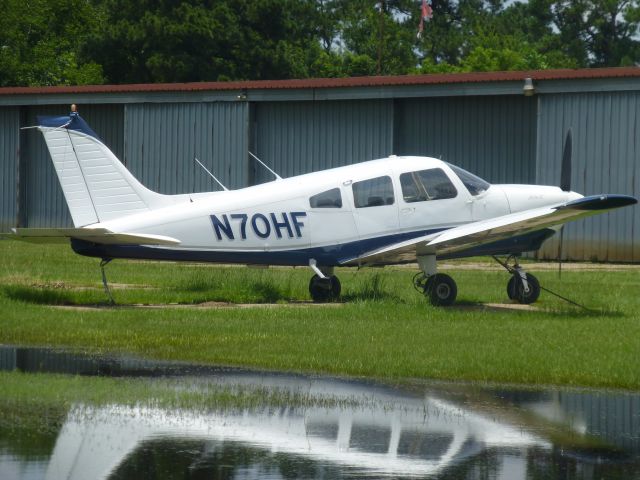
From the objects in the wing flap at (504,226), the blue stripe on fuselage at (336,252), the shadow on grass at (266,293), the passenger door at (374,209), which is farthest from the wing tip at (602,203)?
the shadow on grass at (266,293)

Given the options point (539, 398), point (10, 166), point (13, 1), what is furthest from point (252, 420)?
point (13, 1)

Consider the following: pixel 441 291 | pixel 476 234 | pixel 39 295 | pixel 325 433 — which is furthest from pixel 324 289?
pixel 325 433

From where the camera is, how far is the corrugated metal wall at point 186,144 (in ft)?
107

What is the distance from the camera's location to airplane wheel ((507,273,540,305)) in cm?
1802

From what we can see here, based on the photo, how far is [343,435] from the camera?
359 inches

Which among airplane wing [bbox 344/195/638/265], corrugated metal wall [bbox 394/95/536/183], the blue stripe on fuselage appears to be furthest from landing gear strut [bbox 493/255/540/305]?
corrugated metal wall [bbox 394/95/536/183]

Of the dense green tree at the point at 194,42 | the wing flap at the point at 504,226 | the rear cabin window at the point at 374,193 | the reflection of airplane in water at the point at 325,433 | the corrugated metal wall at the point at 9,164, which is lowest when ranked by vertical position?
the reflection of airplane in water at the point at 325,433

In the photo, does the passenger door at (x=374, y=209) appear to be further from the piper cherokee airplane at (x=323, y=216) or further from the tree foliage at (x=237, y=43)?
the tree foliage at (x=237, y=43)

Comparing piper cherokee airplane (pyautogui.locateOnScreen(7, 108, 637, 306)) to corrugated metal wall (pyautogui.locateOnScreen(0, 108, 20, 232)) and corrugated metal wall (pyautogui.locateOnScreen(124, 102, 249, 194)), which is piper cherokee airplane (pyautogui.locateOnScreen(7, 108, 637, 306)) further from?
corrugated metal wall (pyautogui.locateOnScreen(0, 108, 20, 232))

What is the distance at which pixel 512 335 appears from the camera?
14.1m

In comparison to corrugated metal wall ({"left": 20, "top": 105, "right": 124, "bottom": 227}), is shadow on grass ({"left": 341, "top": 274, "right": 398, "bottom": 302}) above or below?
below

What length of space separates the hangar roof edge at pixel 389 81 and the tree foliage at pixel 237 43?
948 inches

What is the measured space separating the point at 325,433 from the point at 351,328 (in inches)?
221

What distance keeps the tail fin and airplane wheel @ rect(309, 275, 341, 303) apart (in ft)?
9.59
